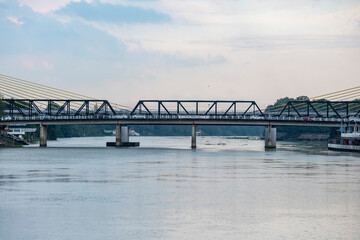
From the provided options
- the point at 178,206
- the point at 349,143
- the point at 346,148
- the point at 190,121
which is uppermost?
the point at 190,121

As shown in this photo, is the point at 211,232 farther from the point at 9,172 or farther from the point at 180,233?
the point at 9,172

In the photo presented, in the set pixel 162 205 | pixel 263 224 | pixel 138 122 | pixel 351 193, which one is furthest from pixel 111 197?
pixel 138 122

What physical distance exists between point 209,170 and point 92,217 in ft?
155

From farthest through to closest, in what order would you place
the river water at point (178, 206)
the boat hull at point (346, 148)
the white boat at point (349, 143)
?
the white boat at point (349, 143), the boat hull at point (346, 148), the river water at point (178, 206)

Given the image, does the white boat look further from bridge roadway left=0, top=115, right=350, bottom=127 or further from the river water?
the river water

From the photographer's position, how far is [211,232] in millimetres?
38188

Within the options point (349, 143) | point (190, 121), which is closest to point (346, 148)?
point (349, 143)

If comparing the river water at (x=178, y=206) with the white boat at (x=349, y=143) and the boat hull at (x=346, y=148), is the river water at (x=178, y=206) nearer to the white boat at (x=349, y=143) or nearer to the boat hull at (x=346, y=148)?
the boat hull at (x=346, y=148)

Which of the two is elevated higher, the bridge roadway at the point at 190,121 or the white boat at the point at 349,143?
the bridge roadway at the point at 190,121

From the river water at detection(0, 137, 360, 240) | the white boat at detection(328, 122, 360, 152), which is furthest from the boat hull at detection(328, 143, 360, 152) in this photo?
the river water at detection(0, 137, 360, 240)

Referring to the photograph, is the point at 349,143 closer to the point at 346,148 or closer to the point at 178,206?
the point at 346,148

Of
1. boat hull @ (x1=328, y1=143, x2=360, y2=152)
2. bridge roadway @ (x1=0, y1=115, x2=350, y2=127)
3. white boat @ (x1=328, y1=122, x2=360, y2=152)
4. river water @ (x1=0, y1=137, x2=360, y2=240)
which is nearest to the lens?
river water @ (x1=0, y1=137, x2=360, y2=240)

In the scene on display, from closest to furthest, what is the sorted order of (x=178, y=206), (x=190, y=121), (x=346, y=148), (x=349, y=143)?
(x=178, y=206) < (x=346, y=148) < (x=349, y=143) < (x=190, y=121)

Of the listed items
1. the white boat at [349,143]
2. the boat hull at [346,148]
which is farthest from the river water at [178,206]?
the white boat at [349,143]
